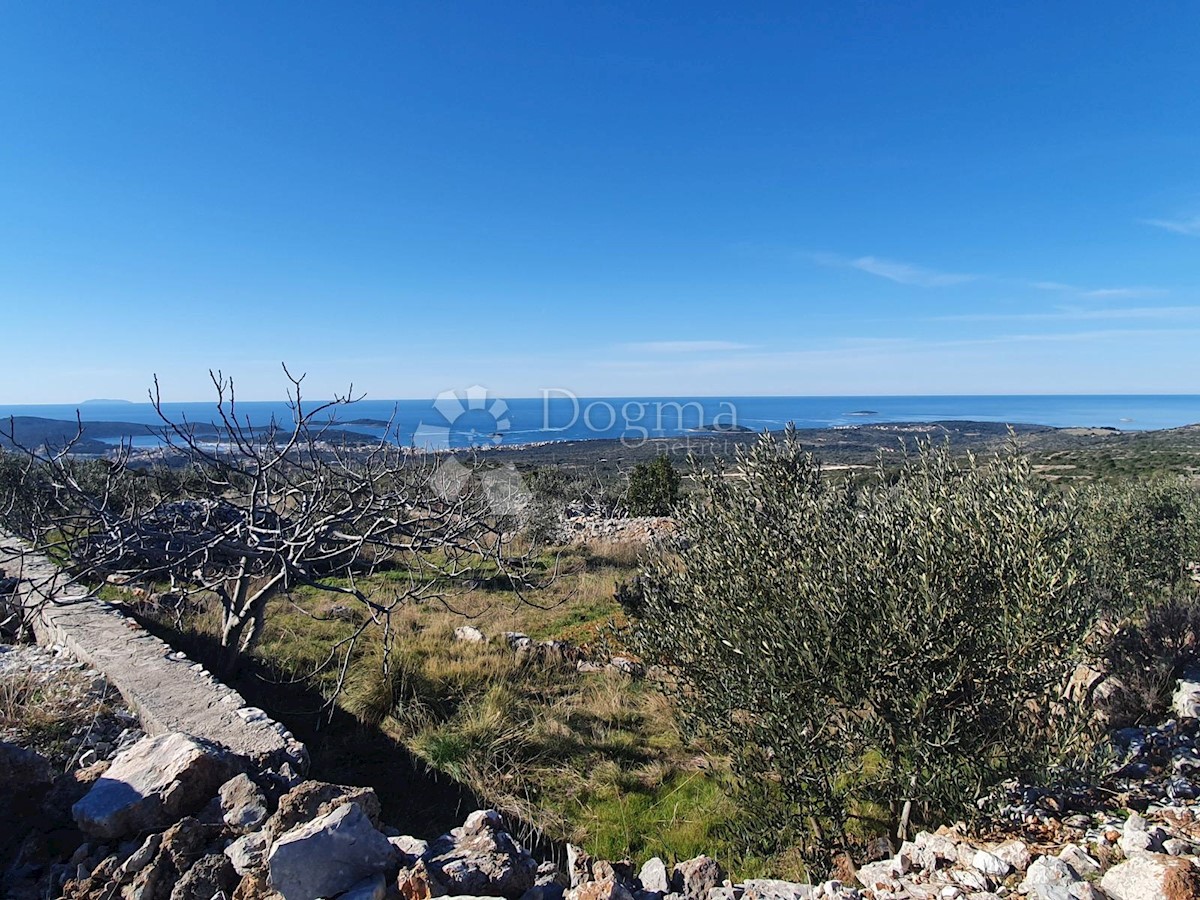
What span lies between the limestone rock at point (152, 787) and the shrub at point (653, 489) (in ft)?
59.9

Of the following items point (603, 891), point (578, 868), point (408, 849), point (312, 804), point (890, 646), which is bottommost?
point (578, 868)

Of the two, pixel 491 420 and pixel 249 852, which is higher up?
pixel 491 420

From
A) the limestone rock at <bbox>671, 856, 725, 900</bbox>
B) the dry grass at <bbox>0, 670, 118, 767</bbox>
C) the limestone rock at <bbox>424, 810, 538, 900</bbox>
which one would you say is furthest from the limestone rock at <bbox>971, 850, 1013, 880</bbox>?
the dry grass at <bbox>0, 670, 118, 767</bbox>

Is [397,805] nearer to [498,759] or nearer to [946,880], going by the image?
[498,759]

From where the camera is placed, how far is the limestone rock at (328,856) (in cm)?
280

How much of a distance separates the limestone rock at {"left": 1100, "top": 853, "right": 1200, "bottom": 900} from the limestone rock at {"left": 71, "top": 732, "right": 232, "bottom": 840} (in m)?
5.02

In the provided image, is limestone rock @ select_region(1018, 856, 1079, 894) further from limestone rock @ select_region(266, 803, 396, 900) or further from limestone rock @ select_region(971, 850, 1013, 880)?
limestone rock @ select_region(266, 803, 396, 900)

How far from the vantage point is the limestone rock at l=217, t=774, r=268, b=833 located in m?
3.45

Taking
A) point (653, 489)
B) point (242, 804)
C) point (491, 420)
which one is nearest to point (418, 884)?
point (242, 804)

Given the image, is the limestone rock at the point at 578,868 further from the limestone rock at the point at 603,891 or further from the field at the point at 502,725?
the field at the point at 502,725

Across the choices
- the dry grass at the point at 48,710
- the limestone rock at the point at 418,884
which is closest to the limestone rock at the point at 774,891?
the limestone rock at the point at 418,884

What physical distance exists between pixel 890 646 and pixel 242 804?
162 inches

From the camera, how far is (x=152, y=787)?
3.59 m

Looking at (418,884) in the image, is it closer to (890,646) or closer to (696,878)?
(696,878)
